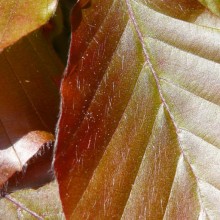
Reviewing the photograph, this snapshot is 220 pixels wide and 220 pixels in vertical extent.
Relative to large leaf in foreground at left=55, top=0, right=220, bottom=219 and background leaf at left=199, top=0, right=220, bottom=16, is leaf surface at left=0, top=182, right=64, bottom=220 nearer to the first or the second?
large leaf in foreground at left=55, top=0, right=220, bottom=219

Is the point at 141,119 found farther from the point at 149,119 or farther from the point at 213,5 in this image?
the point at 213,5

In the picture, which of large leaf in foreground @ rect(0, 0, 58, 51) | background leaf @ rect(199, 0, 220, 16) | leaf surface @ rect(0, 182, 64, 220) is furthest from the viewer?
leaf surface @ rect(0, 182, 64, 220)

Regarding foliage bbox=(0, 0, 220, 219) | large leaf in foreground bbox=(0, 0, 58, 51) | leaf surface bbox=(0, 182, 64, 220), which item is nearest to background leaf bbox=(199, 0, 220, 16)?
foliage bbox=(0, 0, 220, 219)

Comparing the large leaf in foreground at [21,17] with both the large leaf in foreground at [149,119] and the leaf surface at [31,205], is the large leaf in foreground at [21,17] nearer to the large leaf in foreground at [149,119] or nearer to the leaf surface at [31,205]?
the large leaf in foreground at [149,119]

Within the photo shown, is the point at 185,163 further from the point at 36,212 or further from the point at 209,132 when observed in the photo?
the point at 36,212

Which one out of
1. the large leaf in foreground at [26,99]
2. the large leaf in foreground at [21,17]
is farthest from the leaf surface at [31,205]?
the large leaf in foreground at [21,17]

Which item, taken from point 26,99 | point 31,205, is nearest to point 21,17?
point 26,99

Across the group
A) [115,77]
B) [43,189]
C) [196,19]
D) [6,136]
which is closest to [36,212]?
[43,189]
